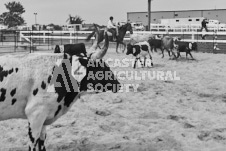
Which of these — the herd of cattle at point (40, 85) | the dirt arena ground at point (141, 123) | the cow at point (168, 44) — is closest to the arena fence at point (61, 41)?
the cow at point (168, 44)

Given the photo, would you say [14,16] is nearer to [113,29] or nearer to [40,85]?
[113,29]

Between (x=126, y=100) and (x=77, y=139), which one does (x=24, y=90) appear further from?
(x=126, y=100)

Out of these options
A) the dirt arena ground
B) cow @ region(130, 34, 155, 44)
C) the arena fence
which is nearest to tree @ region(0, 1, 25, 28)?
the arena fence

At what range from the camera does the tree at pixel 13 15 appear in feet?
234

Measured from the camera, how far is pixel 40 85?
141 inches

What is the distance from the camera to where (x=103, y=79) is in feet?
13.2

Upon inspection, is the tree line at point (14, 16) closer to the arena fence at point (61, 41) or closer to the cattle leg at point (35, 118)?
the arena fence at point (61, 41)

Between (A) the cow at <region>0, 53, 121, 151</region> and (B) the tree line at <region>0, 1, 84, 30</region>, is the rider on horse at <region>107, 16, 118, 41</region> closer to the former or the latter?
(A) the cow at <region>0, 53, 121, 151</region>

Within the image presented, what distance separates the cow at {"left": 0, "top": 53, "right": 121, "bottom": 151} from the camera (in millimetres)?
3535

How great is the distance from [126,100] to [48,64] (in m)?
3.40

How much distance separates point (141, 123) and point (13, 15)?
74629mm

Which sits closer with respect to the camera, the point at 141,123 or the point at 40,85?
the point at 40,85

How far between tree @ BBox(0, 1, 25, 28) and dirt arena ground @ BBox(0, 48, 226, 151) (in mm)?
64262

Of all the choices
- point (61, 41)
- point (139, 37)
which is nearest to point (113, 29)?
point (139, 37)
